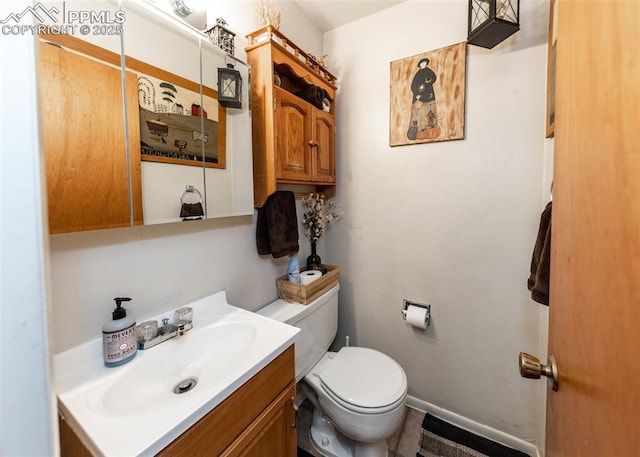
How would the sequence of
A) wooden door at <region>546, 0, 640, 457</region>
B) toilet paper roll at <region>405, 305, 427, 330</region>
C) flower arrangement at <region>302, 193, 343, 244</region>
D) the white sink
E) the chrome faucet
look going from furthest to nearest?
1. flower arrangement at <region>302, 193, 343, 244</region>
2. toilet paper roll at <region>405, 305, 427, 330</region>
3. the chrome faucet
4. the white sink
5. wooden door at <region>546, 0, 640, 457</region>

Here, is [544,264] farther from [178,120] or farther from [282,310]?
[178,120]

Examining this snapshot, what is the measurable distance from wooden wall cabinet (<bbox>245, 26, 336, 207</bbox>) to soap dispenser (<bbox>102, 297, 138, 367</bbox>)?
0.69 metres

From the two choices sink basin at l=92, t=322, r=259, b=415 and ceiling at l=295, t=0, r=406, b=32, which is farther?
ceiling at l=295, t=0, r=406, b=32

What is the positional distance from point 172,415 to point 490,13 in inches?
69.7

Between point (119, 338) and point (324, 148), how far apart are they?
4.24ft

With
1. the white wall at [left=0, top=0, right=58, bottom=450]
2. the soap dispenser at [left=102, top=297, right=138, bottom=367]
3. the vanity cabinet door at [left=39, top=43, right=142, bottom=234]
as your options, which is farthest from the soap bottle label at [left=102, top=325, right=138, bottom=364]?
the white wall at [left=0, top=0, right=58, bottom=450]

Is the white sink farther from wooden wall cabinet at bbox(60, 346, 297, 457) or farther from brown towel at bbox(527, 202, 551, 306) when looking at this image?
brown towel at bbox(527, 202, 551, 306)

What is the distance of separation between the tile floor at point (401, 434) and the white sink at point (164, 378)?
0.93m

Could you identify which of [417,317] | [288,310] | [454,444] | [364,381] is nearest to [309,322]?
[288,310]

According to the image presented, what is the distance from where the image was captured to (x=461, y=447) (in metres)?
1.42

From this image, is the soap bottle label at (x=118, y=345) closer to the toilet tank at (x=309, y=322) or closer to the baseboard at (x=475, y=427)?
the toilet tank at (x=309, y=322)

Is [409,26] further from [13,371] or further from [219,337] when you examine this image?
[13,371]

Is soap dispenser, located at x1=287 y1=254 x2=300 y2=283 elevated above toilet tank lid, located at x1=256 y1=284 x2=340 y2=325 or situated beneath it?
elevated above

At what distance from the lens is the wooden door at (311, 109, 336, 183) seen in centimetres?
147
